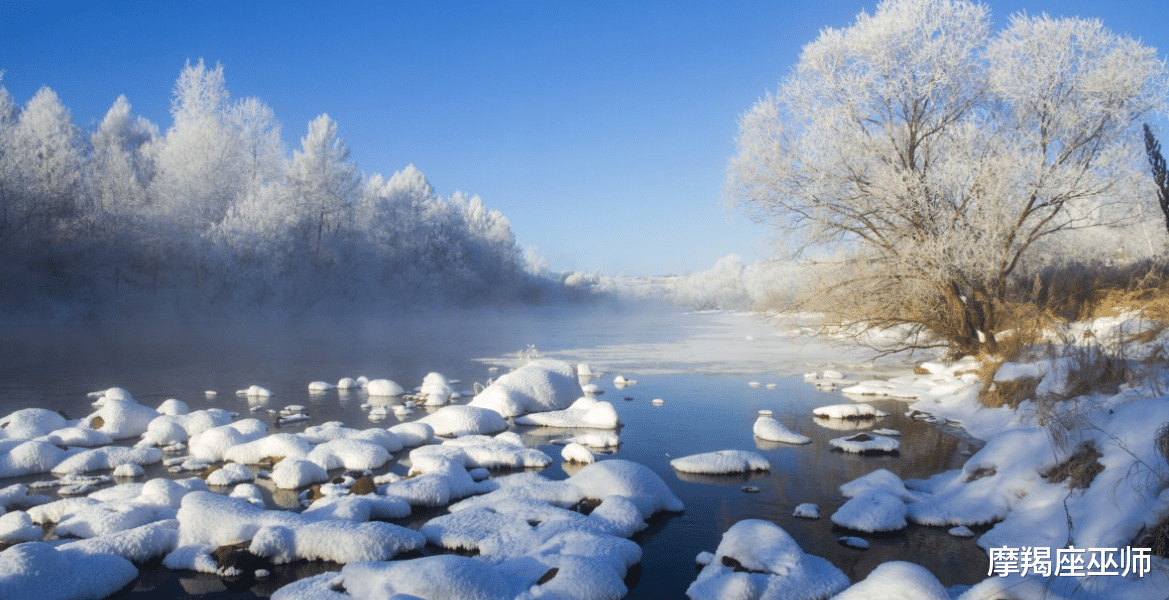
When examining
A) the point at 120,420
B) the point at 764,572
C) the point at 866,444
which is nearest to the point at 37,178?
the point at 120,420

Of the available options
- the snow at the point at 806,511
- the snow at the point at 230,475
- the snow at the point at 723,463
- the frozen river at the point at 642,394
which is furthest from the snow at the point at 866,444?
the snow at the point at 230,475

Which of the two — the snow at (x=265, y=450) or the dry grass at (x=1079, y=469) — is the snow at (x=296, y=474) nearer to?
the snow at (x=265, y=450)

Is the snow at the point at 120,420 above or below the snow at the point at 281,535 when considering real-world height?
above

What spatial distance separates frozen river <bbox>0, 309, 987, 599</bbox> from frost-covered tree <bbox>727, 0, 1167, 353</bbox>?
103 inches

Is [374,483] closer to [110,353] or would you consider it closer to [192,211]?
[110,353]

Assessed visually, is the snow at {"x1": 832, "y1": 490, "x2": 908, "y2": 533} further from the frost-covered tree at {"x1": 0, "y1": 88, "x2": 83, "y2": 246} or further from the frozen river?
the frost-covered tree at {"x1": 0, "y1": 88, "x2": 83, "y2": 246}

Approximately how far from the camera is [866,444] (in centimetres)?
920

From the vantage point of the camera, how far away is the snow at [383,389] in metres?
13.7

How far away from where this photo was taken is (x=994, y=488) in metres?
6.70

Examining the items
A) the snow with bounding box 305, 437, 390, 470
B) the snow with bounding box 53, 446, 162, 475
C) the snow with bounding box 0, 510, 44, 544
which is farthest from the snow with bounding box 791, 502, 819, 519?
the snow with bounding box 53, 446, 162, 475

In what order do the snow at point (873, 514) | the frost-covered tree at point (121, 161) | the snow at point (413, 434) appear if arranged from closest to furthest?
1. the snow at point (873, 514)
2. the snow at point (413, 434)
3. the frost-covered tree at point (121, 161)

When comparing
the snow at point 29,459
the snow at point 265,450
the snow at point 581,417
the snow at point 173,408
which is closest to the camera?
the snow at point 29,459

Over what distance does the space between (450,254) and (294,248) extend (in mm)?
12893

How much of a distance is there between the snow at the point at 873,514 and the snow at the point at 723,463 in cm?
170
